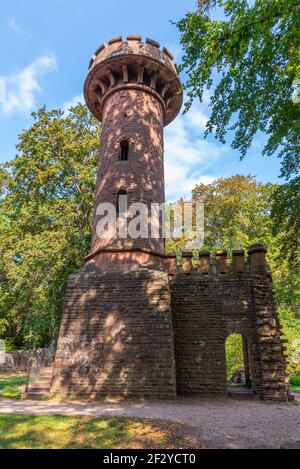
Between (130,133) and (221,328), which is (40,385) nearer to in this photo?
(221,328)

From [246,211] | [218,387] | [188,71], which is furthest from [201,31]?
[246,211]

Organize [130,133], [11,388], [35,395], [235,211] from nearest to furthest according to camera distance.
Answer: [35,395] → [130,133] → [11,388] → [235,211]

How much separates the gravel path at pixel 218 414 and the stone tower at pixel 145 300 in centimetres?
69

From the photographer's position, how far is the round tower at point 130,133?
9797mm

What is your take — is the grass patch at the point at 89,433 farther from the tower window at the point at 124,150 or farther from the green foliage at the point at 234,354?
the green foliage at the point at 234,354

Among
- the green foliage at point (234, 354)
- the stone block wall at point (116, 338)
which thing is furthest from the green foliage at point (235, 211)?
the stone block wall at point (116, 338)

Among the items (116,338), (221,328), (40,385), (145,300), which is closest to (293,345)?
(221,328)

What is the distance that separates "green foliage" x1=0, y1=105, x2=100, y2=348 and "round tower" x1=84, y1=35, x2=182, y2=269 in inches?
221

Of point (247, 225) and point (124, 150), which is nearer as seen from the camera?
point (124, 150)

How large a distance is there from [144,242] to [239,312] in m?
3.53

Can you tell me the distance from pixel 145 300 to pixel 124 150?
5.58 meters

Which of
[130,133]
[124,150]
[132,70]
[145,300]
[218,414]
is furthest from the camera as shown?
[132,70]

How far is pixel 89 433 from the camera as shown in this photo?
15.3ft
